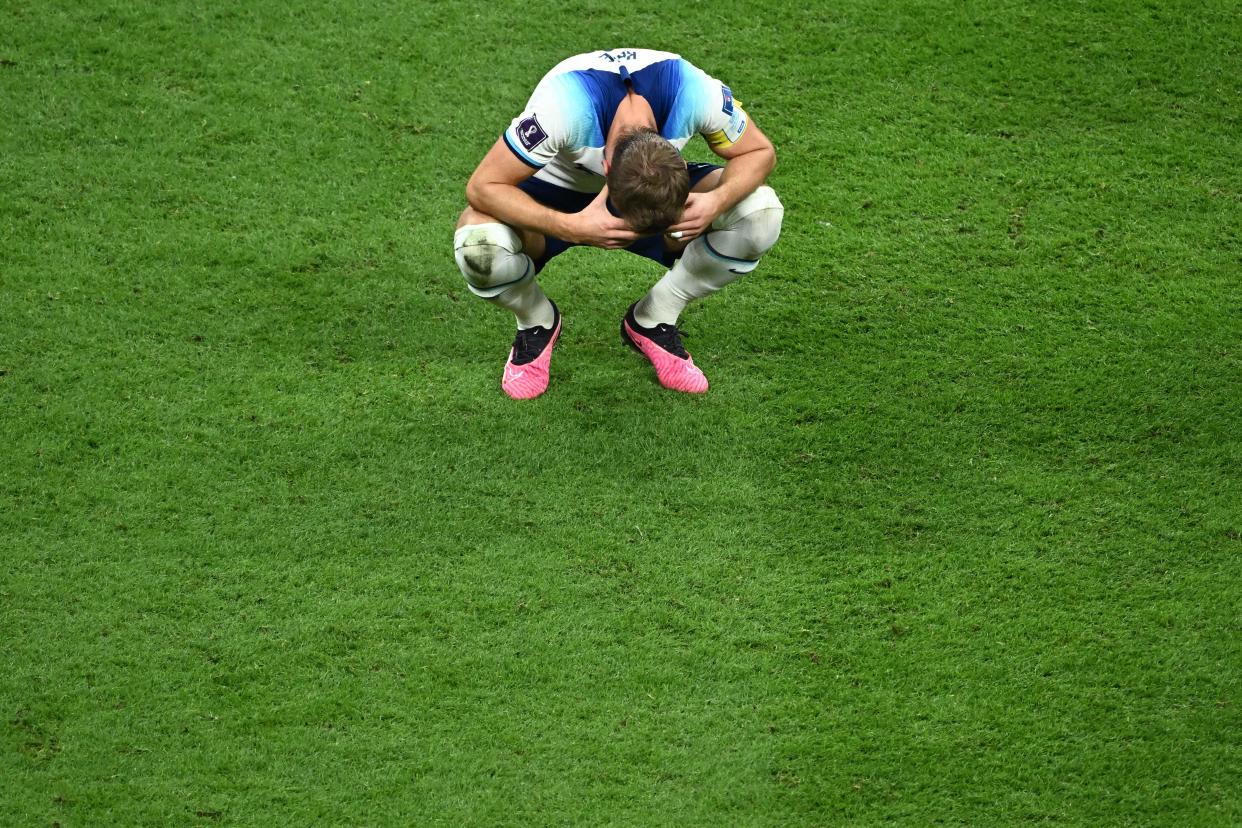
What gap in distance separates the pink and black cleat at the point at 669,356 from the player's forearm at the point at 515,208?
631mm

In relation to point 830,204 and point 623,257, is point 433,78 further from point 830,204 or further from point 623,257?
point 830,204

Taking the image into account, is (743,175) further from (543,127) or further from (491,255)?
(491,255)

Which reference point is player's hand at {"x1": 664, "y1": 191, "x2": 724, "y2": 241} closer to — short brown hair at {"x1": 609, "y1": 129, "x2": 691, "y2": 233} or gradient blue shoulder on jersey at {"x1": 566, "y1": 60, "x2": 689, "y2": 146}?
short brown hair at {"x1": 609, "y1": 129, "x2": 691, "y2": 233}

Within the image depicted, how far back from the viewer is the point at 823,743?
10.1 feet

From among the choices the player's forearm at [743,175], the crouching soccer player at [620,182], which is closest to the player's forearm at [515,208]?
the crouching soccer player at [620,182]


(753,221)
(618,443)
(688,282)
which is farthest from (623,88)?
(618,443)

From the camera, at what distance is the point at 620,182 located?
10.3 feet

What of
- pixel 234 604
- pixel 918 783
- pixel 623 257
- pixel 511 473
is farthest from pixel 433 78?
pixel 918 783

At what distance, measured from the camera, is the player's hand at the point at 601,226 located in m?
3.24

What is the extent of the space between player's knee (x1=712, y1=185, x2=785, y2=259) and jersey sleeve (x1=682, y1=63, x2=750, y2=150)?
7.3 inches

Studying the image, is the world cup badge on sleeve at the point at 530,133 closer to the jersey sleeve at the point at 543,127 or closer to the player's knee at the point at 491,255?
the jersey sleeve at the point at 543,127

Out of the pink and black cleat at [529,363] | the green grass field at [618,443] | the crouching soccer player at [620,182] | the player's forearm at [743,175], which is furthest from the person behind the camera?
the pink and black cleat at [529,363]

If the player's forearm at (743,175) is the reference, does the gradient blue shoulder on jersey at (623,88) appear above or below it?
above

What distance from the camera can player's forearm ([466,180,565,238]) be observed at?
336cm
